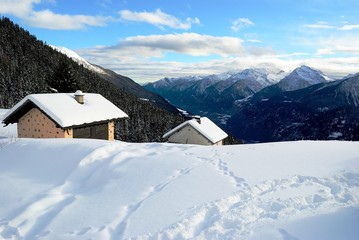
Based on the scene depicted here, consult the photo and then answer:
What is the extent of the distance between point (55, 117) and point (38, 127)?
2.76 m

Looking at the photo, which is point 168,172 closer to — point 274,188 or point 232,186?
point 232,186

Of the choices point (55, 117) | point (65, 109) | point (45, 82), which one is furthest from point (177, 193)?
point (45, 82)

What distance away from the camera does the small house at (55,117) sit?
2508 cm

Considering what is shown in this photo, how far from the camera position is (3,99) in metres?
80.4

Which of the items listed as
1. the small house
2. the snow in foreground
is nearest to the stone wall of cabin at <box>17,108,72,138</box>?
the small house

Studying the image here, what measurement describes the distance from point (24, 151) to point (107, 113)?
655 inches

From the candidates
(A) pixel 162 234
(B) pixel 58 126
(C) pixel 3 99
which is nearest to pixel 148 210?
(A) pixel 162 234

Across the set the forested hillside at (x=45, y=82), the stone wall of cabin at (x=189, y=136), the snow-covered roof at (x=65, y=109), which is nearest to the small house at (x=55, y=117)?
the snow-covered roof at (x=65, y=109)

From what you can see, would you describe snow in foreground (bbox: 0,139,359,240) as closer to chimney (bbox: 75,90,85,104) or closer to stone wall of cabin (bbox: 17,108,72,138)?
stone wall of cabin (bbox: 17,108,72,138)

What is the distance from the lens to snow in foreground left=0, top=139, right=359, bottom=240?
25.0 ft

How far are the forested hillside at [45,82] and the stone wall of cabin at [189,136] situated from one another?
18.3 meters

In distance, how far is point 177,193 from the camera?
9688 millimetres

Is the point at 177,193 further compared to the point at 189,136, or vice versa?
the point at 189,136

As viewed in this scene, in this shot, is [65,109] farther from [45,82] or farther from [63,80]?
[45,82]
